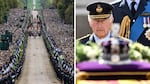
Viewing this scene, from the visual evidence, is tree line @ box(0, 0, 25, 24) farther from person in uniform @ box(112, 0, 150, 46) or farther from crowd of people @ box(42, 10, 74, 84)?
person in uniform @ box(112, 0, 150, 46)

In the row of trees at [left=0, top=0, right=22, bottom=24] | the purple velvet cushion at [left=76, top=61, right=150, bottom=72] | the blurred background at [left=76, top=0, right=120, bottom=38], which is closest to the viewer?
the purple velvet cushion at [left=76, top=61, right=150, bottom=72]

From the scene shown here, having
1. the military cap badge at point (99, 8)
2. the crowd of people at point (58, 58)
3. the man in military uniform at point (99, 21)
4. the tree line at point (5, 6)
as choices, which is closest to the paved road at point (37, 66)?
the crowd of people at point (58, 58)

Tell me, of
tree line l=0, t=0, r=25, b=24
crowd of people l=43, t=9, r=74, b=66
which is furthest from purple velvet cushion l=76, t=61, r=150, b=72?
tree line l=0, t=0, r=25, b=24

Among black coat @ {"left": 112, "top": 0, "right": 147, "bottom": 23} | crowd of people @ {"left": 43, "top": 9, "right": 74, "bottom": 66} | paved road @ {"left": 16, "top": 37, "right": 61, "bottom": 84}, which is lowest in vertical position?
paved road @ {"left": 16, "top": 37, "right": 61, "bottom": 84}

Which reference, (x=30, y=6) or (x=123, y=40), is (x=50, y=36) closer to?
(x=30, y=6)

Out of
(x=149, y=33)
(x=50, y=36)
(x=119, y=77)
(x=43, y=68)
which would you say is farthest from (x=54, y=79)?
(x=149, y=33)

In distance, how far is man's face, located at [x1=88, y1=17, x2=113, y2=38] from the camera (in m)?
3.39

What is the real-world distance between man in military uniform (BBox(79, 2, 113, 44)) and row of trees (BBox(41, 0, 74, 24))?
16 centimetres

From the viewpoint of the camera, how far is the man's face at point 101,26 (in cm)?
339

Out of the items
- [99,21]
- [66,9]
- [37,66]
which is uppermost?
[66,9]

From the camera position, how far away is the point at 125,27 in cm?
341

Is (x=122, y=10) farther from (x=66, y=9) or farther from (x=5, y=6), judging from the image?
(x=5, y=6)

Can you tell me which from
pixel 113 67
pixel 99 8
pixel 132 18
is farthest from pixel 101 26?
pixel 113 67

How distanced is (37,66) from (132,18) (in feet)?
3.07
